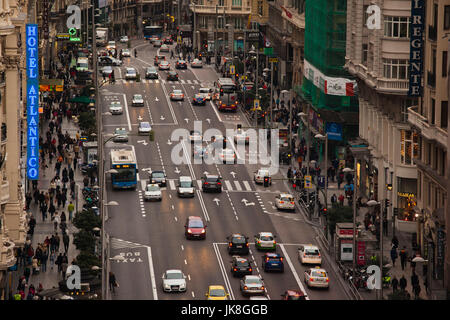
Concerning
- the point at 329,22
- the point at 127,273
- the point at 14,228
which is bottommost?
the point at 127,273

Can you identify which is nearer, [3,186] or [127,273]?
[3,186]

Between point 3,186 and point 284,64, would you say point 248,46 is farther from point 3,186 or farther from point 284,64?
point 3,186

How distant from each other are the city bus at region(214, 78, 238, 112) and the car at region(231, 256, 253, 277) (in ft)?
208

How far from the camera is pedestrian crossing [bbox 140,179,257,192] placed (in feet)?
346

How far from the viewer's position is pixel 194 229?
8812 centimetres

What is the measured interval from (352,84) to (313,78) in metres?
11.8

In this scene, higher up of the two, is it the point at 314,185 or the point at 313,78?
the point at 313,78

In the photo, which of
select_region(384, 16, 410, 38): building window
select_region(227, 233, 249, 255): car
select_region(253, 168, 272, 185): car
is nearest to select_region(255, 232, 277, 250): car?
select_region(227, 233, 249, 255): car

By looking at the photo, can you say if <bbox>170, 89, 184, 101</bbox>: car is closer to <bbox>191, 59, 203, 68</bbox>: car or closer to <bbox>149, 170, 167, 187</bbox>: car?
<bbox>191, 59, 203, 68</bbox>: car

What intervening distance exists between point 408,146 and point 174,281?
2649 cm

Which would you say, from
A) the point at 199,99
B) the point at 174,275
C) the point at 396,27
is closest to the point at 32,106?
the point at 174,275

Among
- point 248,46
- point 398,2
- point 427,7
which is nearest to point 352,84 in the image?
point 398,2

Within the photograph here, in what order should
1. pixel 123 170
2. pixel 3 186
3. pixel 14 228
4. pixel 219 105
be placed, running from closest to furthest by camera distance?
pixel 3 186, pixel 14 228, pixel 123 170, pixel 219 105

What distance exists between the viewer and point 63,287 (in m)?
69.8
